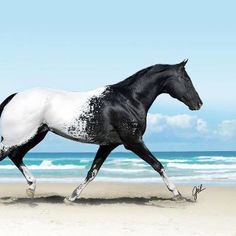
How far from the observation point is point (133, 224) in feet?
22.6

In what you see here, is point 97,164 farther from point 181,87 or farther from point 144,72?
point 181,87

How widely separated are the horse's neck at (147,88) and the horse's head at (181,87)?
0.11 metres

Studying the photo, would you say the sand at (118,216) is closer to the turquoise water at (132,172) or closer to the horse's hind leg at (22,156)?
the horse's hind leg at (22,156)

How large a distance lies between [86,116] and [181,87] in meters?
1.51

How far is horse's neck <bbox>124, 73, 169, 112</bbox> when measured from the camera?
8383 millimetres

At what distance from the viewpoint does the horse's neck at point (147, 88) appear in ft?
27.5

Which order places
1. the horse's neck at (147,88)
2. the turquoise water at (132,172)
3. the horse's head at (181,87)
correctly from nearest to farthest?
the horse's neck at (147,88) → the horse's head at (181,87) → the turquoise water at (132,172)

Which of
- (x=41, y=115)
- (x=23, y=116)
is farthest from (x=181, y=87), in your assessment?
(x=23, y=116)

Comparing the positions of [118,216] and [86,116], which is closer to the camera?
[118,216]

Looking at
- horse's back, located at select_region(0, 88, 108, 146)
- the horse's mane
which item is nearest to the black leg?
horse's back, located at select_region(0, 88, 108, 146)

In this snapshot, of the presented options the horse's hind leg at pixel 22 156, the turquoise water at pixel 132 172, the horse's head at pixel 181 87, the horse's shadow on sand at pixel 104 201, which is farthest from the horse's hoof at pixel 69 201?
the turquoise water at pixel 132 172

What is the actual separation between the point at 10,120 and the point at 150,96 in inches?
80.6

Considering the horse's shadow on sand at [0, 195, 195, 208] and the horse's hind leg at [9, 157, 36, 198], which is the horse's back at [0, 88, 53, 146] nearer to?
the horse's hind leg at [9, 157, 36, 198]

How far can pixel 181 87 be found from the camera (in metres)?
8.50
